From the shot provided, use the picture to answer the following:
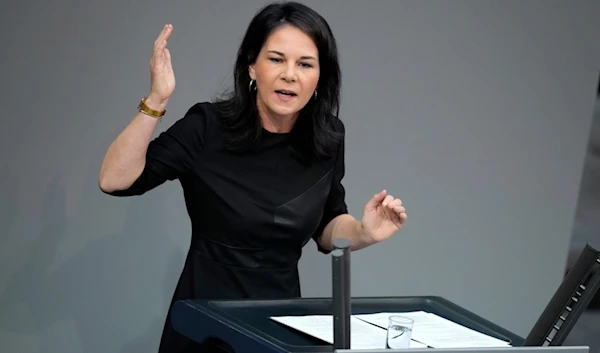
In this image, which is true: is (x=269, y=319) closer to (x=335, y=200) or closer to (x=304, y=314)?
(x=304, y=314)

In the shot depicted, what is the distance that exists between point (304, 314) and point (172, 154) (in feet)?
1.83

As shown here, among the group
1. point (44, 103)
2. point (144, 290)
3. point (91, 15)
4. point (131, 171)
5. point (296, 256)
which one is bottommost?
point (144, 290)

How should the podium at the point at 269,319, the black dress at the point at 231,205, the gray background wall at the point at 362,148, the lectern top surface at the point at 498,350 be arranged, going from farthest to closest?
the gray background wall at the point at 362,148 → the black dress at the point at 231,205 → the podium at the point at 269,319 → the lectern top surface at the point at 498,350

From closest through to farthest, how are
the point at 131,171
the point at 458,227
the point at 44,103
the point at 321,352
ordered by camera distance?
the point at 321,352 → the point at 131,171 → the point at 44,103 → the point at 458,227

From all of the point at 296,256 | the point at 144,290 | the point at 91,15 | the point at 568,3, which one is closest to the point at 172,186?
the point at 144,290

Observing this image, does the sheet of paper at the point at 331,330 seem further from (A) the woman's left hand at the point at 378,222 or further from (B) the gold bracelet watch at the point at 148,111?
(B) the gold bracelet watch at the point at 148,111

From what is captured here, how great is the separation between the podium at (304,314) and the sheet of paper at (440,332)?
0.05 m

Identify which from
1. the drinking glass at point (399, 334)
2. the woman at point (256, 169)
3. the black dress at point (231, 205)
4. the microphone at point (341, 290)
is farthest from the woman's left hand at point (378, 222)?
the microphone at point (341, 290)

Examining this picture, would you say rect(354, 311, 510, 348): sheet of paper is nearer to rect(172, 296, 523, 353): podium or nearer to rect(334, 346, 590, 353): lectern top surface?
rect(172, 296, 523, 353): podium

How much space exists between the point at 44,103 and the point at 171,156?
115 centimetres

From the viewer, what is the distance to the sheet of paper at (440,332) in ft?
4.50

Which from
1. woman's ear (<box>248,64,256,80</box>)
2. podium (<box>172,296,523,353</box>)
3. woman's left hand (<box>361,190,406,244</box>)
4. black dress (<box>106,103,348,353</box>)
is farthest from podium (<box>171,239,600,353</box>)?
woman's ear (<box>248,64,256,80</box>)

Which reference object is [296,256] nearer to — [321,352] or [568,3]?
[321,352]

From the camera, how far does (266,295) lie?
1952 millimetres
